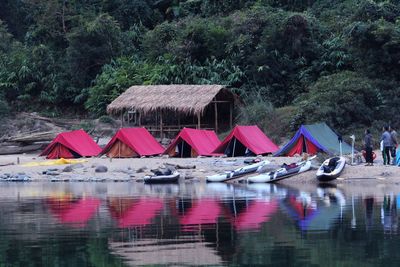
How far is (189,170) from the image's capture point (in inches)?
1235

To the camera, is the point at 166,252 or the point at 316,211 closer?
the point at 166,252

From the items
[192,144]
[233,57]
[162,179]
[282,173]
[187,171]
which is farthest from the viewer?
[233,57]

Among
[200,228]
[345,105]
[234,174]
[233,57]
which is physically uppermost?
[233,57]

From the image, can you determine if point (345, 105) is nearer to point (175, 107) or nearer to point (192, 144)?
point (192, 144)

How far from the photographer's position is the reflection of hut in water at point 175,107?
39406 mm

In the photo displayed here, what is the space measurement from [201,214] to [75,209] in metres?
3.59

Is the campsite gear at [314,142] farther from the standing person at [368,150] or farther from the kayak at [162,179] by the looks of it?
the kayak at [162,179]

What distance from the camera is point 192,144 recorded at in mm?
35125

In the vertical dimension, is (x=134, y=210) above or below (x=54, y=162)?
below

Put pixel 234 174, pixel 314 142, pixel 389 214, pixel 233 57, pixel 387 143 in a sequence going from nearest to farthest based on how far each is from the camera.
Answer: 1. pixel 389 214
2. pixel 387 143
3. pixel 234 174
4. pixel 314 142
5. pixel 233 57

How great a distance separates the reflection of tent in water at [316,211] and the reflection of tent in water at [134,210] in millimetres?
3093

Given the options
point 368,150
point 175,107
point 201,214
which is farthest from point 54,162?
point 201,214

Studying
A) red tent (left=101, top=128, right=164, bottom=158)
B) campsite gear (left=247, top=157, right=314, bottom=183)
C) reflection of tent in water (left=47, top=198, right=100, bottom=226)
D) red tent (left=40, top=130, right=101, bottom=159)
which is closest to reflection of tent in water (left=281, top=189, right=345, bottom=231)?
campsite gear (left=247, top=157, right=314, bottom=183)

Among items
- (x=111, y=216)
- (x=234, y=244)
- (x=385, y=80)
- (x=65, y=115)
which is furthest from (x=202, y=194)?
(x=65, y=115)
